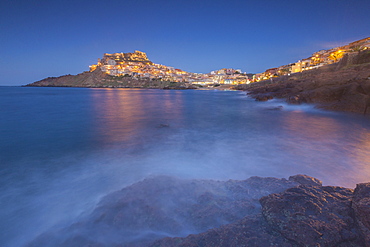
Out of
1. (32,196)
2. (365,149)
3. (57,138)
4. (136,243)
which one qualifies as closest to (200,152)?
(136,243)

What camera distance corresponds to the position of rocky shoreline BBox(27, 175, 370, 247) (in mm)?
1647

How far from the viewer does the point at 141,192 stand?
9.84 ft

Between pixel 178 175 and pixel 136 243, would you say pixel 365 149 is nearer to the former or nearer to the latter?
pixel 178 175

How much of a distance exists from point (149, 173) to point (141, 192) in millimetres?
1046

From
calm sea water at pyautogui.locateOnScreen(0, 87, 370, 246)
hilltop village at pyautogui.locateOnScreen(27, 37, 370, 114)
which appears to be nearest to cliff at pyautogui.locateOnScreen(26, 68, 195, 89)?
hilltop village at pyautogui.locateOnScreen(27, 37, 370, 114)

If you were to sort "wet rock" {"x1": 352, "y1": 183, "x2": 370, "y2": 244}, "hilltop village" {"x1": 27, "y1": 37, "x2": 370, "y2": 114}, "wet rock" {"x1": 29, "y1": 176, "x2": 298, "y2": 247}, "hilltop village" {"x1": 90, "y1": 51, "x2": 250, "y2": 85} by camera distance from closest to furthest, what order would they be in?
"wet rock" {"x1": 352, "y1": 183, "x2": 370, "y2": 244}
"wet rock" {"x1": 29, "y1": 176, "x2": 298, "y2": 247}
"hilltop village" {"x1": 27, "y1": 37, "x2": 370, "y2": 114}
"hilltop village" {"x1": 90, "y1": 51, "x2": 250, "y2": 85}

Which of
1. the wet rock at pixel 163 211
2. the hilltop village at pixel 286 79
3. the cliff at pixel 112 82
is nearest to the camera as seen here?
the wet rock at pixel 163 211

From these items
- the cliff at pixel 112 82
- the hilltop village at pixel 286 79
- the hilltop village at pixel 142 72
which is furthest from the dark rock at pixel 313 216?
the hilltop village at pixel 142 72

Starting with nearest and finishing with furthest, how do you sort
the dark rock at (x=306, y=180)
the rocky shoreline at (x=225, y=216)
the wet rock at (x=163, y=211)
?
the rocky shoreline at (x=225, y=216) < the wet rock at (x=163, y=211) < the dark rock at (x=306, y=180)

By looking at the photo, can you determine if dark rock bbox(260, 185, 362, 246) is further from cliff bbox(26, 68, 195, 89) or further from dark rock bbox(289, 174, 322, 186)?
cliff bbox(26, 68, 195, 89)

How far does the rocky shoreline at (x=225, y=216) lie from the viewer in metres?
1.65

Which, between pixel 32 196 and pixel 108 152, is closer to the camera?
pixel 32 196

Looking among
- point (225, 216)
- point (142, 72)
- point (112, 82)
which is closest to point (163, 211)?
point (225, 216)

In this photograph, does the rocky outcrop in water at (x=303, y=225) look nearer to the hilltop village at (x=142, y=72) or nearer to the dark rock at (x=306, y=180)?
the dark rock at (x=306, y=180)
